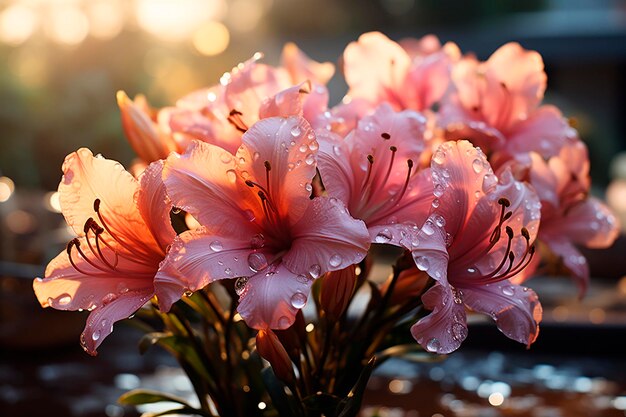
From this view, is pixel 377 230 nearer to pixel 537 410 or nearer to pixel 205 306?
pixel 205 306

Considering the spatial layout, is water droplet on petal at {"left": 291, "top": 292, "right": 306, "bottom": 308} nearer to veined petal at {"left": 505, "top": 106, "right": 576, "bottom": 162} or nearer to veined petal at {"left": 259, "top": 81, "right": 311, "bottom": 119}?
veined petal at {"left": 259, "top": 81, "right": 311, "bottom": 119}

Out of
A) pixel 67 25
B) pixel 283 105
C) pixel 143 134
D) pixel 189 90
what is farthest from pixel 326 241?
pixel 189 90

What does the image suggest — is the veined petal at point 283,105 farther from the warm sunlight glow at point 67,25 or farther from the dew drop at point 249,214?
the warm sunlight glow at point 67,25

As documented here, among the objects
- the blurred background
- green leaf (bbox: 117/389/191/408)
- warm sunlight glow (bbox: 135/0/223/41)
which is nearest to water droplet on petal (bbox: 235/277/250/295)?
green leaf (bbox: 117/389/191/408)

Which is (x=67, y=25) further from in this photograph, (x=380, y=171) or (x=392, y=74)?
(x=380, y=171)

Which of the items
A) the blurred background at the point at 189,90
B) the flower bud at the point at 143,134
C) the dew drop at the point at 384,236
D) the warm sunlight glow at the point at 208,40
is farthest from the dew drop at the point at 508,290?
the warm sunlight glow at the point at 208,40

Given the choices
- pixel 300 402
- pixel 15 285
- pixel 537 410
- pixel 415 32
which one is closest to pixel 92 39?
pixel 15 285
